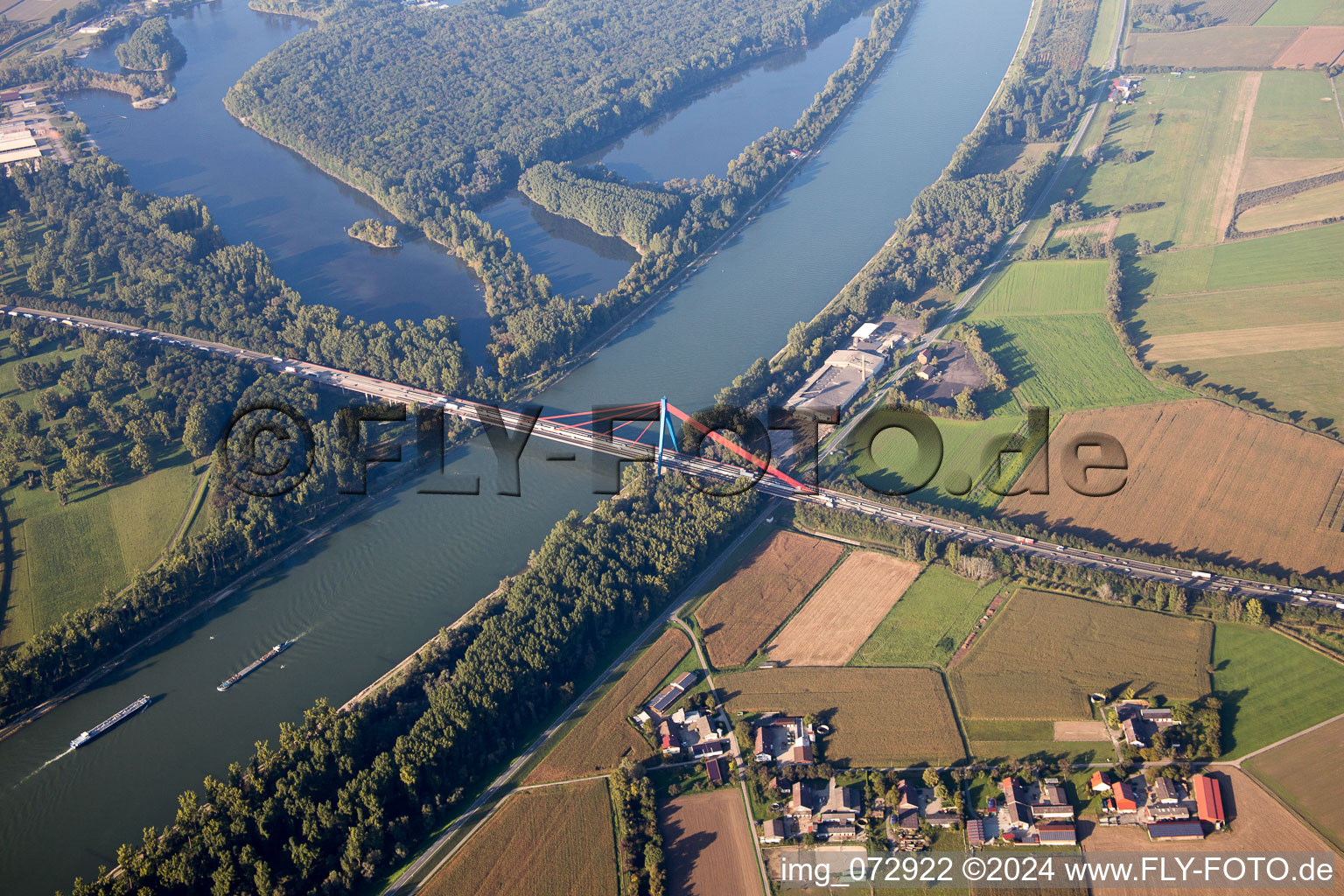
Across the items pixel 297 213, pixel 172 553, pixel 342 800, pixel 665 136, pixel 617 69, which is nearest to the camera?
pixel 342 800

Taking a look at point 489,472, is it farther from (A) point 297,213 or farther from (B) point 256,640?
(A) point 297,213

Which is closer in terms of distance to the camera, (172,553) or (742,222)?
(172,553)

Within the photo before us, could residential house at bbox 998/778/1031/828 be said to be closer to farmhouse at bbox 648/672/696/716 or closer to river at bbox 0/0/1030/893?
farmhouse at bbox 648/672/696/716

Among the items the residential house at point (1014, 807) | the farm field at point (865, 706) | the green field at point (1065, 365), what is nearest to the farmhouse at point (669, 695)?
the farm field at point (865, 706)

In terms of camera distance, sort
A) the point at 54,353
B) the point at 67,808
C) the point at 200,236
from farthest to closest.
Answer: the point at 200,236 < the point at 54,353 < the point at 67,808

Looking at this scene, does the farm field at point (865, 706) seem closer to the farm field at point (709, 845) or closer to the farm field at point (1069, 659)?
the farm field at point (1069, 659)

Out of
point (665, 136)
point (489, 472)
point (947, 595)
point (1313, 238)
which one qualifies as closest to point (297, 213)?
point (665, 136)

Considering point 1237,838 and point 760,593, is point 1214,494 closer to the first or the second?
point 1237,838

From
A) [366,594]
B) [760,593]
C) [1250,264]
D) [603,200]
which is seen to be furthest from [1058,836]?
[603,200]
